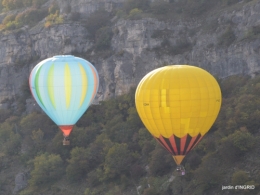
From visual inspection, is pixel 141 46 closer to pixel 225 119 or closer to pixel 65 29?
pixel 65 29

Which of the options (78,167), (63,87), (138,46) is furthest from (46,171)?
(138,46)

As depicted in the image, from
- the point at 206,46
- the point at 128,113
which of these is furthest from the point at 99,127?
the point at 206,46

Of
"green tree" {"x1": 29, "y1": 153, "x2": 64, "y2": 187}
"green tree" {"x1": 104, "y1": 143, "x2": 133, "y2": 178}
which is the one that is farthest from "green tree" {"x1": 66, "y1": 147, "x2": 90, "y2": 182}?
"green tree" {"x1": 104, "y1": 143, "x2": 133, "y2": 178}

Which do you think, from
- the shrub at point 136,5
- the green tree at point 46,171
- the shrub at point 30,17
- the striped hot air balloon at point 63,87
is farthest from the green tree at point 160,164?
the shrub at point 30,17

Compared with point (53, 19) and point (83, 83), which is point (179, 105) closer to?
point (83, 83)

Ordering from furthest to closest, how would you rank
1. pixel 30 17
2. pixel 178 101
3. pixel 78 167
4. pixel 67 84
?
pixel 30 17 < pixel 78 167 < pixel 67 84 < pixel 178 101

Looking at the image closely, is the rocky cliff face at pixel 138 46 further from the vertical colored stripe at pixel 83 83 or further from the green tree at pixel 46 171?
the vertical colored stripe at pixel 83 83

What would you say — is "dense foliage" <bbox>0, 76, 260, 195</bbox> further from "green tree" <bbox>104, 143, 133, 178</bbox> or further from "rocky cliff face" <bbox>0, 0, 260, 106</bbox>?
"rocky cliff face" <bbox>0, 0, 260, 106</bbox>
